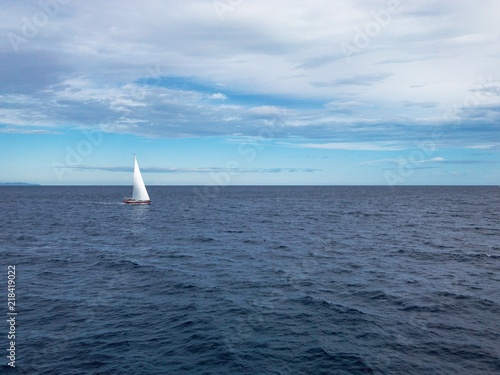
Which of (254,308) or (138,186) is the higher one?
(138,186)

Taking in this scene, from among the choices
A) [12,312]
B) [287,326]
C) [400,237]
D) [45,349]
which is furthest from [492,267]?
[12,312]

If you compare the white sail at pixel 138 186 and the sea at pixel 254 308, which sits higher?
the white sail at pixel 138 186

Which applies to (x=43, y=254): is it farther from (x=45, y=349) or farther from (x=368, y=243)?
(x=368, y=243)

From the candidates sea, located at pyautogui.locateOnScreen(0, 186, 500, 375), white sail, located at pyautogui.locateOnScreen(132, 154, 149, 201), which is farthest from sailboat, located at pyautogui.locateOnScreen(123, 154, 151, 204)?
sea, located at pyautogui.locateOnScreen(0, 186, 500, 375)

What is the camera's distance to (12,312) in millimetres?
25953

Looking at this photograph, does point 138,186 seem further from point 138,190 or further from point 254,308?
point 254,308

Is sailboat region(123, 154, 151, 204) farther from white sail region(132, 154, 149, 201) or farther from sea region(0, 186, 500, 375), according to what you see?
sea region(0, 186, 500, 375)

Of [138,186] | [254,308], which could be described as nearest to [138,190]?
[138,186]

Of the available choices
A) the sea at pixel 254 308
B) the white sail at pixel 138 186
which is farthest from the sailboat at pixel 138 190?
the sea at pixel 254 308

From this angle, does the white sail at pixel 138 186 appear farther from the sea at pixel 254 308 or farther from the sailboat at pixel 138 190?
the sea at pixel 254 308

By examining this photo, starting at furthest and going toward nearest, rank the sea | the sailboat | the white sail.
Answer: the sailboat
the white sail
the sea

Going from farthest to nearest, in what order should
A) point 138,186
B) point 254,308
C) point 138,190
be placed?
point 138,190
point 138,186
point 254,308

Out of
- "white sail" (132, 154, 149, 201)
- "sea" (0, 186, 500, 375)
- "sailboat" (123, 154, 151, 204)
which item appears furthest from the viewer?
"sailboat" (123, 154, 151, 204)

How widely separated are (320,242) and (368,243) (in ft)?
22.1
